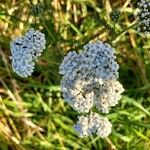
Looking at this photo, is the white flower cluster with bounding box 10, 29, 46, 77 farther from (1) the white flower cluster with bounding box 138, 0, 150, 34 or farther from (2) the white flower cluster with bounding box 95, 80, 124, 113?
(1) the white flower cluster with bounding box 138, 0, 150, 34

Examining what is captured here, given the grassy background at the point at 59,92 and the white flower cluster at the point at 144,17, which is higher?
the white flower cluster at the point at 144,17

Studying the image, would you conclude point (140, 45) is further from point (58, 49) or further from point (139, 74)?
point (58, 49)

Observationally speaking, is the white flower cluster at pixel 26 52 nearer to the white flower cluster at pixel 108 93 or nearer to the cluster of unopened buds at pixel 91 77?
the cluster of unopened buds at pixel 91 77

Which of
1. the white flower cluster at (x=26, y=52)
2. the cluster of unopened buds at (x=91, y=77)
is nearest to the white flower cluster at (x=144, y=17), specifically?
the cluster of unopened buds at (x=91, y=77)

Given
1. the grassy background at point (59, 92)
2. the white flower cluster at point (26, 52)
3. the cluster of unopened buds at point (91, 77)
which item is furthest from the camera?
the grassy background at point (59, 92)

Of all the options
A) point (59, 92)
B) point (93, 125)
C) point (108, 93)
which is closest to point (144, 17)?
point (108, 93)

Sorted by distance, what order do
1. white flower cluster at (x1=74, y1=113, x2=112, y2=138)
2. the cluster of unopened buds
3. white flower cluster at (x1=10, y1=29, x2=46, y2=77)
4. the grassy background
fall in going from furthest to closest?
the grassy background → white flower cluster at (x1=74, y1=113, x2=112, y2=138) → white flower cluster at (x1=10, y1=29, x2=46, y2=77) → the cluster of unopened buds

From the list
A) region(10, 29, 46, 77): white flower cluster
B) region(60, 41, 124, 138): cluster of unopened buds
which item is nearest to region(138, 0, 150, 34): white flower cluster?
region(60, 41, 124, 138): cluster of unopened buds
